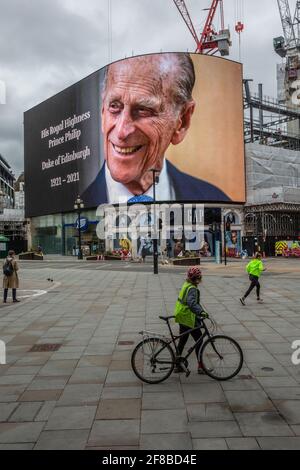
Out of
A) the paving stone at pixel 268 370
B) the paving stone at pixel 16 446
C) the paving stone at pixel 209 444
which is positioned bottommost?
the paving stone at pixel 268 370

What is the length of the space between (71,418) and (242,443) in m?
2.05

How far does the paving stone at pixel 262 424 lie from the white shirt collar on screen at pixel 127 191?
4507cm

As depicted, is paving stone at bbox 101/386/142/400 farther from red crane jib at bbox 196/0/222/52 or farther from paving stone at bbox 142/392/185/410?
red crane jib at bbox 196/0/222/52

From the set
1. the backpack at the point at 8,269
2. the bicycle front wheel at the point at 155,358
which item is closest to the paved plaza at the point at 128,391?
the bicycle front wheel at the point at 155,358

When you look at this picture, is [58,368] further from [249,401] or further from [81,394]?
[249,401]

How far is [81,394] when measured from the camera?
6.41 metres

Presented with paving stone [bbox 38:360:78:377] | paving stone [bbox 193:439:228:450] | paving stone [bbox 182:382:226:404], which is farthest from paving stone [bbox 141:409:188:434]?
paving stone [bbox 38:360:78:377]

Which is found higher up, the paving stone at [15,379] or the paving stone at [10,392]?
the paving stone at [15,379]

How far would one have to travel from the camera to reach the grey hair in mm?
49188

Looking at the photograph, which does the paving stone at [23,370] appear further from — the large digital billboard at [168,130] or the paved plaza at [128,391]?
the large digital billboard at [168,130]

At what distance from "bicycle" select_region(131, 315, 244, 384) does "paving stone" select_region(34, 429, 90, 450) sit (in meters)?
1.98

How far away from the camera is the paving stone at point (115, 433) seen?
482cm

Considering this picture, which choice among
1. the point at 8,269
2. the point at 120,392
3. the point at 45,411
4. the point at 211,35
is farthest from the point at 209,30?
the point at 45,411
